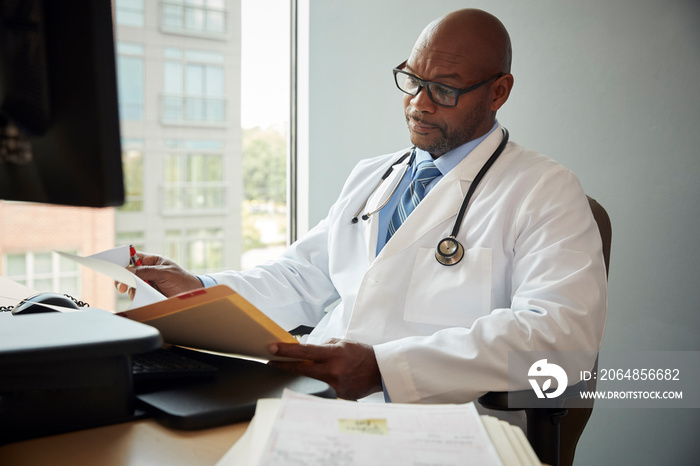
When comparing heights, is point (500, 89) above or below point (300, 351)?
above

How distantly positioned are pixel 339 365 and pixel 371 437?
1.16ft

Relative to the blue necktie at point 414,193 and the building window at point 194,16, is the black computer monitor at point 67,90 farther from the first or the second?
the building window at point 194,16

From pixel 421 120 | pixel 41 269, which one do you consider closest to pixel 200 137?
pixel 41 269

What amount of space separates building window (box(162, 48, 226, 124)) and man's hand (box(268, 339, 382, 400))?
2347 millimetres

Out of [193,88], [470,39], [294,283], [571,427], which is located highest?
[193,88]

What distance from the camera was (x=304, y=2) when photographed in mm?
2641

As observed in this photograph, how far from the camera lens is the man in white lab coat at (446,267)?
101 cm

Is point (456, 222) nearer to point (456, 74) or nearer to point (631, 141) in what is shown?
point (456, 74)

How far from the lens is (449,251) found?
1.27m

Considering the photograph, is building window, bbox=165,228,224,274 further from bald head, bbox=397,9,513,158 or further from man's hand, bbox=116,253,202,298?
bald head, bbox=397,9,513,158

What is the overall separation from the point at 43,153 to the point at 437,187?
0.96 meters

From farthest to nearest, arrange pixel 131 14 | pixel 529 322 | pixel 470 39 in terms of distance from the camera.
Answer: pixel 131 14 → pixel 470 39 → pixel 529 322

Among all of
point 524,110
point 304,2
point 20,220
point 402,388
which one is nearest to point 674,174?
point 524,110

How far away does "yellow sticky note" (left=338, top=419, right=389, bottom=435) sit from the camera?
Answer: 1.91ft
